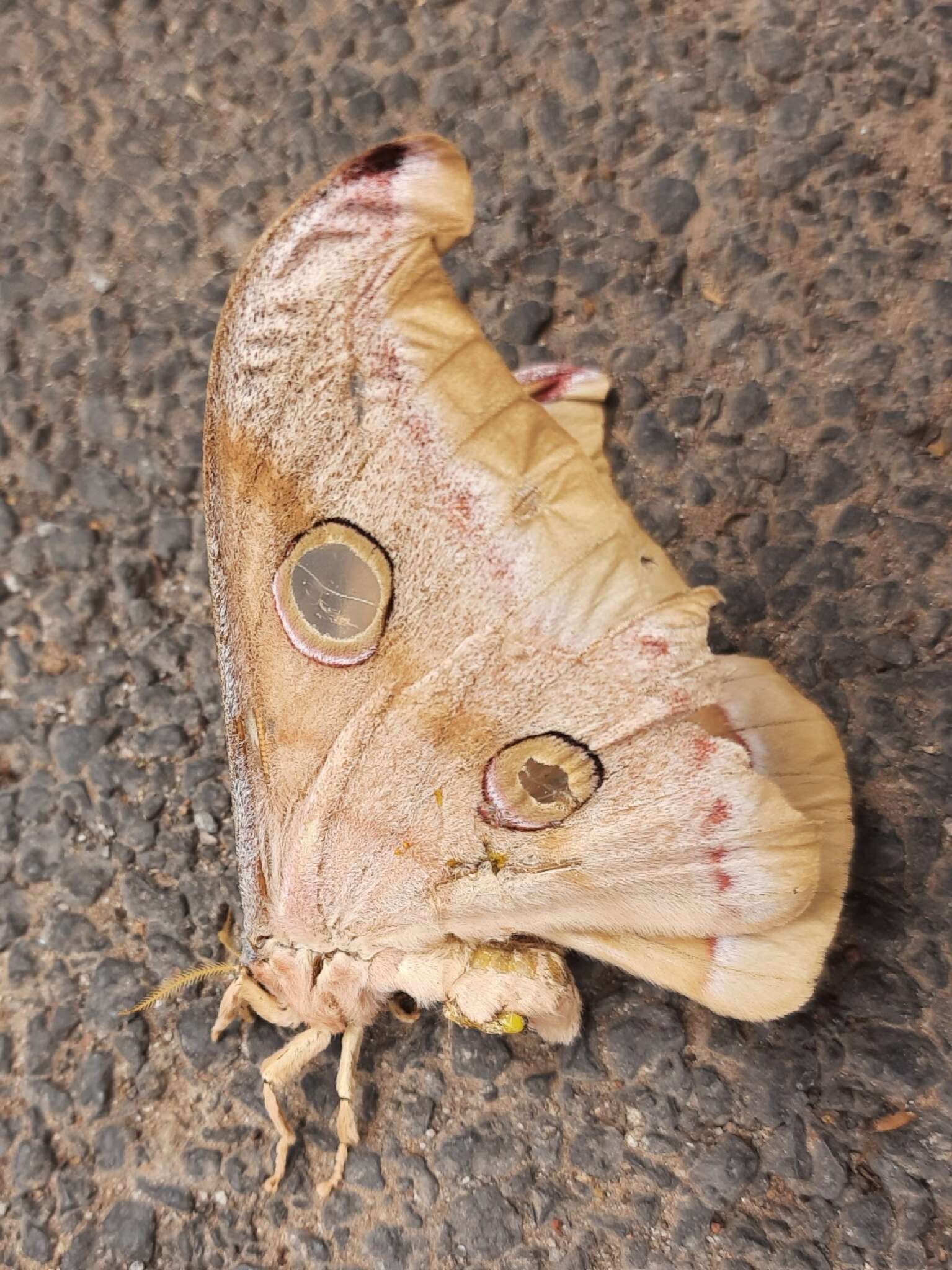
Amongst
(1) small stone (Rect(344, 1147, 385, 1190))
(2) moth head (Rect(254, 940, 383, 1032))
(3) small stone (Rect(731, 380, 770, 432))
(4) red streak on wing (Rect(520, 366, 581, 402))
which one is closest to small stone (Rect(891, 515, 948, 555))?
(3) small stone (Rect(731, 380, 770, 432))

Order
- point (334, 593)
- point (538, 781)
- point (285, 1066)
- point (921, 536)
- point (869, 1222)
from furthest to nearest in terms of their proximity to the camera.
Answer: point (921, 536) < point (285, 1066) < point (869, 1222) < point (538, 781) < point (334, 593)

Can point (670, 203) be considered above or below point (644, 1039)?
above

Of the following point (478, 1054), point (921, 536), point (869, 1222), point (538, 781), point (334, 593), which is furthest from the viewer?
point (921, 536)

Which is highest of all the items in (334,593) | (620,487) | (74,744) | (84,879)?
(334,593)

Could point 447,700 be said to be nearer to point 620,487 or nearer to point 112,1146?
point 620,487

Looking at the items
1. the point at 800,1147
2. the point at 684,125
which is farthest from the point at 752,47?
the point at 800,1147

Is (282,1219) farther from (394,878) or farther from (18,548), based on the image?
(18,548)

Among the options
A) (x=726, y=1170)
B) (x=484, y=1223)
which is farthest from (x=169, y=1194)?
(x=726, y=1170)
